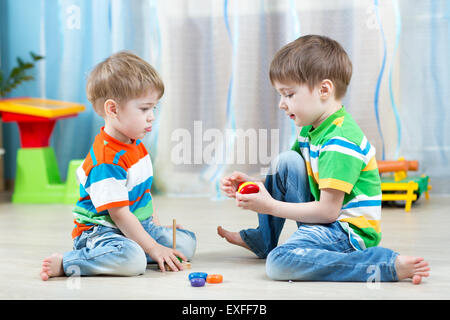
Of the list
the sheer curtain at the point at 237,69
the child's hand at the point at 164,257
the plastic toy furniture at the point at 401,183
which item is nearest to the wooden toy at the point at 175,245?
the child's hand at the point at 164,257

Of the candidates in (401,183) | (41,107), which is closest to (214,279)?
(401,183)

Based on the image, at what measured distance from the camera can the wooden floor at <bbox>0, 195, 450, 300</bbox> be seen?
974mm

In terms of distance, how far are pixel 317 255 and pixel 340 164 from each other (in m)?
0.17

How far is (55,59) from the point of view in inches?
98.5

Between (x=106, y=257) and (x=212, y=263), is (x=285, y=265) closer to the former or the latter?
(x=212, y=263)

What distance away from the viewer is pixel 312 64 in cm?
108

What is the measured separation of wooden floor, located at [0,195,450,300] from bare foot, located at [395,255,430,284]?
0.02m

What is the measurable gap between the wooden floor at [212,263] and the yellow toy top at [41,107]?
Answer: 1.26ft

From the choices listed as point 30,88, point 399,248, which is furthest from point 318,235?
point 30,88

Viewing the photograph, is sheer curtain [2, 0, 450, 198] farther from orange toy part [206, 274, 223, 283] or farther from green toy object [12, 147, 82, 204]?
orange toy part [206, 274, 223, 283]

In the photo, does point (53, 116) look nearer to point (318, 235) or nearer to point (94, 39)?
point (94, 39)

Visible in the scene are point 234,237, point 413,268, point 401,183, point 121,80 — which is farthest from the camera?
point 401,183

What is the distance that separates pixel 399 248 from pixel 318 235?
335mm

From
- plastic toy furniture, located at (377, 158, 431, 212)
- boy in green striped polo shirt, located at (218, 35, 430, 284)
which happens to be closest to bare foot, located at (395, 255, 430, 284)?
boy in green striped polo shirt, located at (218, 35, 430, 284)
